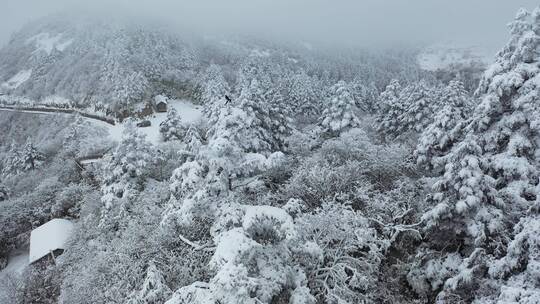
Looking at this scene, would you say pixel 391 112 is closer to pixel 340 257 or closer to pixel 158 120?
pixel 340 257

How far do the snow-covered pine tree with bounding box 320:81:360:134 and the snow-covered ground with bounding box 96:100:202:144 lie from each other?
79.1ft

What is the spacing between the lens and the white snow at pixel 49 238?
29.5m

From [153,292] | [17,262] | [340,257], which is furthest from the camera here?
[17,262]

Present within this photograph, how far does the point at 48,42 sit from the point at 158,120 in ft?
317

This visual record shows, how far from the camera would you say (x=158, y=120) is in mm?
64625

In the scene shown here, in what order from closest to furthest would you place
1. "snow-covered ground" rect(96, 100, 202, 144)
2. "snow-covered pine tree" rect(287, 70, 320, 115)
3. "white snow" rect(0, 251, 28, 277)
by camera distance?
"white snow" rect(0, 251, 28, 277)
"snow-covered ground" rect(96, 100, 202, 144)
"snow-covered pine tree" rect(287, 70, 320, 115)

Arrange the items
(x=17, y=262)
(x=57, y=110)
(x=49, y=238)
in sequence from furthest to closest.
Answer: (x=57, y=110), (x=17, y=262), (x=49, y=238)

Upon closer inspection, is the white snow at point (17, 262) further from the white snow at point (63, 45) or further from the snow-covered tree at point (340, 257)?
the white snow at point (63, 45)

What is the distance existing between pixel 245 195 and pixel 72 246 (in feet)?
48.0

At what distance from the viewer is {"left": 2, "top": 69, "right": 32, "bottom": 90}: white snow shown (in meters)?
109

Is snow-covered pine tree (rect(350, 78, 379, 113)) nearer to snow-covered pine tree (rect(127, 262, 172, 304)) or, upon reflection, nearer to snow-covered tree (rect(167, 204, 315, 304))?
snow-covered tree (rect(167, 204, 315, 304))

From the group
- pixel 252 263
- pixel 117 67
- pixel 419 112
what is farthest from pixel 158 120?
pixel 252 263

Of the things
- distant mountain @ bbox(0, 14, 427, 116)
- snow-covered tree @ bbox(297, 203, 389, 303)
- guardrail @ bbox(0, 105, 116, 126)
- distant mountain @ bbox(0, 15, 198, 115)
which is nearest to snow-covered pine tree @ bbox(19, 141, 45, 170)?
guardrail @ bbox(0, 105, 116, 126)

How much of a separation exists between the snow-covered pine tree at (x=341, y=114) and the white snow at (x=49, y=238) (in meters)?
23.9
